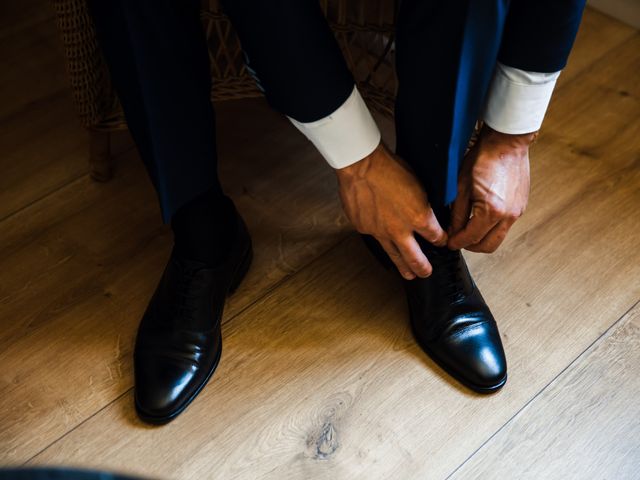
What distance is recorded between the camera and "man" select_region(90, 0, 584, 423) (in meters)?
0.66

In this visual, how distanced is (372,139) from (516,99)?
15cm

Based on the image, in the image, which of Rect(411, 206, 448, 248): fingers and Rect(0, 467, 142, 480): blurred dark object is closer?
Rect(0, 467, 142, 480): blurred dark object

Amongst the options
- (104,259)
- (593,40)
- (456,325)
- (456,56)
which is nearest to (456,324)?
(456,325)

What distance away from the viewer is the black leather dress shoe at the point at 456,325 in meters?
0.82

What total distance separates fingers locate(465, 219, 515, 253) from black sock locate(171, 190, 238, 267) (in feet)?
0.94

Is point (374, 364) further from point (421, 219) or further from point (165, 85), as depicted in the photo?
point (165, 85)

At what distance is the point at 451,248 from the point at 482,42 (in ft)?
0.82

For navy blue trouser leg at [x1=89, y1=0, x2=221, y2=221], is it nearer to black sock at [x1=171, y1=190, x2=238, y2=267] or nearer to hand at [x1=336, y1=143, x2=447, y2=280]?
black sock at [x1=171, y1=190, x2=238, y2=267]

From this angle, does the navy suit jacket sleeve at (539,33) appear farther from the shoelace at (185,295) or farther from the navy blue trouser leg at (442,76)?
the shoelace at (185,295)

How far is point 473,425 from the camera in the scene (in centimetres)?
80

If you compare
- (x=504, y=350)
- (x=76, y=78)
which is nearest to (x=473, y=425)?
(x=504, y=350)

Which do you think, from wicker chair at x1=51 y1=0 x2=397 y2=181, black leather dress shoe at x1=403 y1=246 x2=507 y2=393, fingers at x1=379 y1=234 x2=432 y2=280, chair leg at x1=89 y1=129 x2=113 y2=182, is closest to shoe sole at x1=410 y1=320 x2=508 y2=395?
black leather dress shoe at x1=403 y1=246 x2=507 y2=393

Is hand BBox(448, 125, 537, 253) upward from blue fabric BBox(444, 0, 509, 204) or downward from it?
downward

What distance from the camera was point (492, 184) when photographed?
2.46 feet
